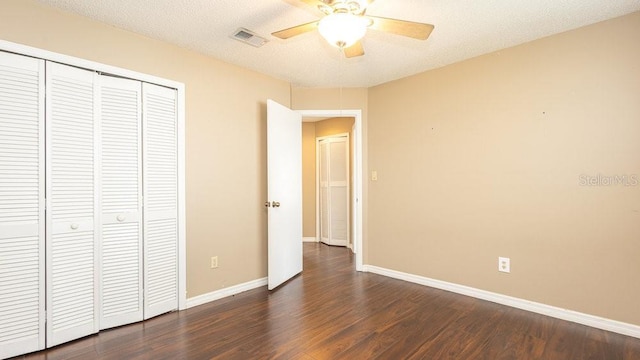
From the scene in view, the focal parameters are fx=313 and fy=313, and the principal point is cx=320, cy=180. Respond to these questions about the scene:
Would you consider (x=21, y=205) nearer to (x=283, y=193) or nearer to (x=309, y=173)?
(x=283, y=193)

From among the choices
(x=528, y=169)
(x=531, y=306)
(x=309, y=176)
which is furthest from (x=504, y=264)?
(x=309, y=176)

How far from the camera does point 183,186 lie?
2756 millimetres

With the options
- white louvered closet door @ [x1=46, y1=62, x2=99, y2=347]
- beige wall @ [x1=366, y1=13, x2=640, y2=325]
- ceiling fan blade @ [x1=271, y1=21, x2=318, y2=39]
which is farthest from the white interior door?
white louvered closet door @ [x1=46, y1=62, x2=99, y2=347]

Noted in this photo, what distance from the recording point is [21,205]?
6.56ft

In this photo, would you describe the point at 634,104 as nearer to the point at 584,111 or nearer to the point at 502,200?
the point at 584,111

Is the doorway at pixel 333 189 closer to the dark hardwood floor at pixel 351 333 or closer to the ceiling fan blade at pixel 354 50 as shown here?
the dark hardwood floor at pixel 351 333

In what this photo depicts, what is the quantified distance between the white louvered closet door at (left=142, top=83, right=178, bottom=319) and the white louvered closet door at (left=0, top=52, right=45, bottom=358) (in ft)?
2.11

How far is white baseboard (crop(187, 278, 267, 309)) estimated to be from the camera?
283 cm

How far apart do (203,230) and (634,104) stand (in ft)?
11.6

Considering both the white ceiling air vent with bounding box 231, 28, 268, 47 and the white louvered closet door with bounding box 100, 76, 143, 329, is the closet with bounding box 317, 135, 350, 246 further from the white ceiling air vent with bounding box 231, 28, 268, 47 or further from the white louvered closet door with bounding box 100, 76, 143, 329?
the white louvered closet door with bounding box 100, 76, 143, 329

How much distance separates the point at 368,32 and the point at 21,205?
2.72 metres

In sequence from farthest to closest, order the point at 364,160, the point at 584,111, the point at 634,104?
the point at 364,160
the point at 584,111
the point at 634,104

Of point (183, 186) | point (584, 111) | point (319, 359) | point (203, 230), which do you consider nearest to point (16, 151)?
point (183, 186)

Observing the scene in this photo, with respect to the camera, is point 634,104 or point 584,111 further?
point 584,111
